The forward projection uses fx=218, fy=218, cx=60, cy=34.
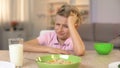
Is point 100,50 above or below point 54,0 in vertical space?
below

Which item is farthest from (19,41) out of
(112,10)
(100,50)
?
(112,10)

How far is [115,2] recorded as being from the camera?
460cm

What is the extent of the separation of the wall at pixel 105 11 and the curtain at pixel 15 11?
1.43 metres

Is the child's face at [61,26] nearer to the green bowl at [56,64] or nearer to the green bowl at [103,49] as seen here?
the green bowl at [103,49]

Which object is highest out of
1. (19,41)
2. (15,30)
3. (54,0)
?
(54,0)

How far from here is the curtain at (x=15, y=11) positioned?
4.54 metres

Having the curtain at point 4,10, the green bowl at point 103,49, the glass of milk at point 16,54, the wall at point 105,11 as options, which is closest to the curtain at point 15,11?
the curtain at point 4,10

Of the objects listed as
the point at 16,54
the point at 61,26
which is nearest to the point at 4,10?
the point at 61,26

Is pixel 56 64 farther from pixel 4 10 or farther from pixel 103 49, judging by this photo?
pixel 4 10

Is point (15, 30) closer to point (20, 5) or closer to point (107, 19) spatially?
point (20, 5)

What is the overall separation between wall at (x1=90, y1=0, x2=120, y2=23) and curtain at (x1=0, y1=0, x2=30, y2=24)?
4.68 feet

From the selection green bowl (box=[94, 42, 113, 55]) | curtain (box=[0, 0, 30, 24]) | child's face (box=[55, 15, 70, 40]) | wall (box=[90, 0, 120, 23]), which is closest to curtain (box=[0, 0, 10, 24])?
curtain (box=[0, 0, 30, 24])

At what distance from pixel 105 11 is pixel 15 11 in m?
1.92

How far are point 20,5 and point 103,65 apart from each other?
3614mm
